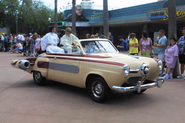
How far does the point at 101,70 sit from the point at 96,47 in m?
1.29

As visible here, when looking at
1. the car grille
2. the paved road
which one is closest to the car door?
the paved road

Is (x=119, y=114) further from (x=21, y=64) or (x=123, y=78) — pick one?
(x=21, y=64)

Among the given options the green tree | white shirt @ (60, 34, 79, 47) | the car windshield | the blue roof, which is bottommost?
the car windshield

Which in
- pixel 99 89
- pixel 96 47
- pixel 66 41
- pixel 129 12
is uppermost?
pixel 129 12

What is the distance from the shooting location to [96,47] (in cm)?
598

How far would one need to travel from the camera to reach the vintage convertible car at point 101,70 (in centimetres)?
460

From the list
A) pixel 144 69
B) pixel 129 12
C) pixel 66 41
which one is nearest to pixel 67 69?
pixel 66 41

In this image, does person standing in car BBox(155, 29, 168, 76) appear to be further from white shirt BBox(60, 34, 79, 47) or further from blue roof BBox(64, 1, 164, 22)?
blue roof BBox(64, 1, 164, 22)

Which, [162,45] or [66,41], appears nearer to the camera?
[66,41]

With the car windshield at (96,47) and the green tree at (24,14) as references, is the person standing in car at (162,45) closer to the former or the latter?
the car windshield at (96,47)

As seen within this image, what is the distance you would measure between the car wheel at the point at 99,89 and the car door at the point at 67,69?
1.57ft

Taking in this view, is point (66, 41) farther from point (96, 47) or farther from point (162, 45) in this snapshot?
point (162, 45)

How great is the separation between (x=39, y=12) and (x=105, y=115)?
36072mm

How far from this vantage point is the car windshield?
19.2 ft
